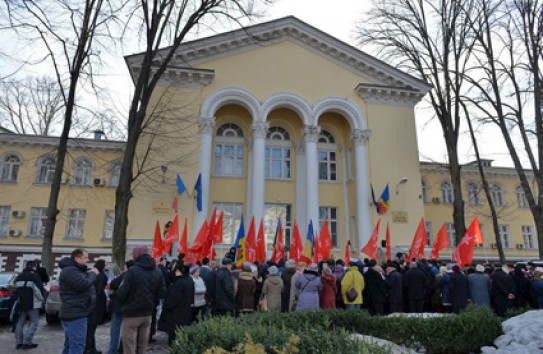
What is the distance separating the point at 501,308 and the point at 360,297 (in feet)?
12.6

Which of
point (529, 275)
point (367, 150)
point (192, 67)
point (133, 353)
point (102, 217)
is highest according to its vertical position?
point (192, 67)

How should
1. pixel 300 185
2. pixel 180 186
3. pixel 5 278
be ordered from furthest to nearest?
pixel 300 185
pixel 180 186
pixel 5 278

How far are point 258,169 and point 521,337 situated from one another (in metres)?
15.1

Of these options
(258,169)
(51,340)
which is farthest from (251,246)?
(51,340)

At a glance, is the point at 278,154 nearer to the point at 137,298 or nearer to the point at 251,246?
the point at 251,246

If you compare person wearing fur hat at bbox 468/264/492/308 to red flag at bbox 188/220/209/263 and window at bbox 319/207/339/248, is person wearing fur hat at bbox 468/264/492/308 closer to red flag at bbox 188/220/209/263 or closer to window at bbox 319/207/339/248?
red flag at bbox 188/220/209/263

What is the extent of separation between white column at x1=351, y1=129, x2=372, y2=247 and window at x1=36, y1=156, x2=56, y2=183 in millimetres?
19467

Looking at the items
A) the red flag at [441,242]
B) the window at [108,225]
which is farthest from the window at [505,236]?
the window at [108,225]

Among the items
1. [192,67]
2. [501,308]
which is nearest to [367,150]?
[192,67]

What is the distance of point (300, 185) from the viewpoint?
23.2m

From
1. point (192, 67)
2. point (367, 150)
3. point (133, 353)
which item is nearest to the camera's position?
point (133, 353)

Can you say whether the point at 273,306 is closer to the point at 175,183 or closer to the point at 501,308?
the point at 501,308

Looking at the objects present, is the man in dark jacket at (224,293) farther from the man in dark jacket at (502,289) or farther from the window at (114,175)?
the window at (114,175)

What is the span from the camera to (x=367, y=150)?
2305 cm
